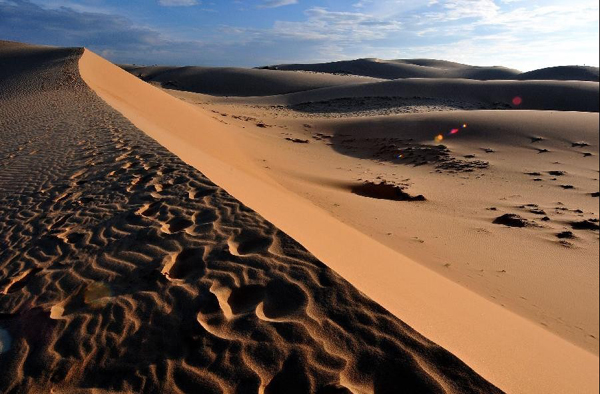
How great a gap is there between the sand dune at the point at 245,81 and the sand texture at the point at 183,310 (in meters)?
39.5

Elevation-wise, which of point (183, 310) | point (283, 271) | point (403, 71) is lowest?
point (183, 310)

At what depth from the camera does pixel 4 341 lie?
9.06 ft

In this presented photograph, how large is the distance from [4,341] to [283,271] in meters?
1.98

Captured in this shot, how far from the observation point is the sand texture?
230cm

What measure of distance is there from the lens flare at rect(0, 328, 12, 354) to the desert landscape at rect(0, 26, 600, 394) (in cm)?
1

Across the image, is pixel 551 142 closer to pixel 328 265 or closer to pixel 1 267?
pixel 328 265

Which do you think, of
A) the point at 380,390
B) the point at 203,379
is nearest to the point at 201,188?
the point at 203,379

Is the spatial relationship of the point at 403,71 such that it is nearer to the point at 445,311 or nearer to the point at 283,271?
the point at 445,311

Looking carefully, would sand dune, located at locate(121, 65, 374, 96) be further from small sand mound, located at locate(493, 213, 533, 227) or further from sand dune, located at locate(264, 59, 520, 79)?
small sand mound, located at locate(493, 213, 533, 227)

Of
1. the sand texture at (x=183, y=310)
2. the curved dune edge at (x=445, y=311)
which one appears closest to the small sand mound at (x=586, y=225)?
the curved dune edge at (x=445, y=311)

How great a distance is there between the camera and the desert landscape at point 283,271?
2383 millimetres

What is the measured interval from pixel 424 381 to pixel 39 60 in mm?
27000

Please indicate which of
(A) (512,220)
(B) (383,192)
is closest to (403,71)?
(B) (383,192)

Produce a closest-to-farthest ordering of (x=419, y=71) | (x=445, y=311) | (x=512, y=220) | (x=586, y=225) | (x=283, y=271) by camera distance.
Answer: (x=445, y=311), (x=283, y=271), (x=586, y=225), (x=512, y=220), (x=419, y=71)
